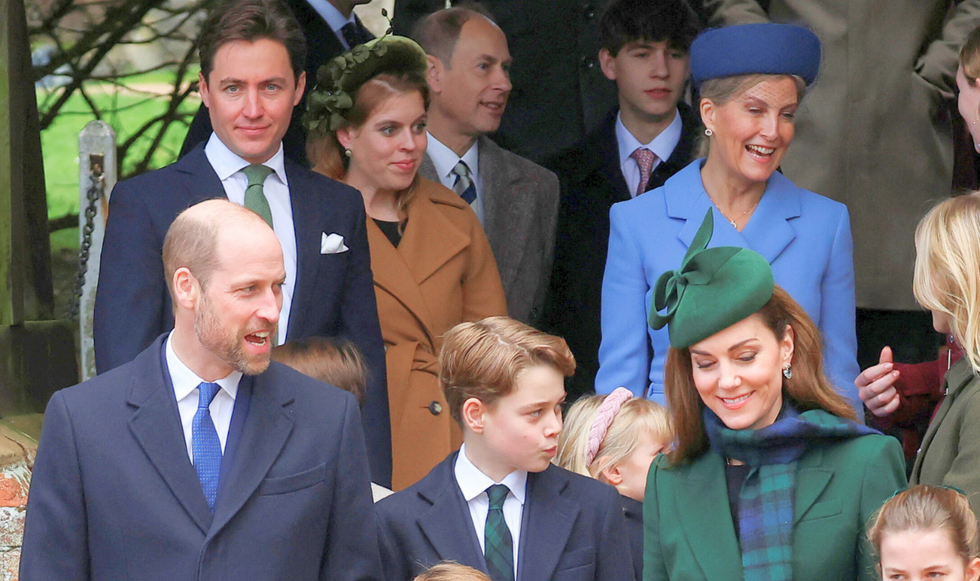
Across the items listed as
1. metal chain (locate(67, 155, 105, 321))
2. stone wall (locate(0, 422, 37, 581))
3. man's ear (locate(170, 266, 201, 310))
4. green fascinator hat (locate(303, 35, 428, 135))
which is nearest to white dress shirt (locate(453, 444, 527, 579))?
man's ear (locate(170, 266, 201, 310))

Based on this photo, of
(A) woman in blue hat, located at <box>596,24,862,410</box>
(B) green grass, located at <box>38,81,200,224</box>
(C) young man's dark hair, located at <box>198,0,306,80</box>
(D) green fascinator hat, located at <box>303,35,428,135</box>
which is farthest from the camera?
(B) green grass, located at <box>38,81,200,224</box>

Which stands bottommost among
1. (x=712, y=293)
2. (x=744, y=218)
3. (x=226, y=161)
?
(x=712, y=293)

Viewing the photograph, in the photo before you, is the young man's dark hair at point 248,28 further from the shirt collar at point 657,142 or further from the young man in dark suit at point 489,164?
the shirt collar at point 657,142

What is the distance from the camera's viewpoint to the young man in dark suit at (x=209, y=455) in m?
2.82

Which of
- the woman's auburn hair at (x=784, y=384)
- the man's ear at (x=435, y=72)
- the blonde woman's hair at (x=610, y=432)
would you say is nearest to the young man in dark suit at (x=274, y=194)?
the blonde woman's hair at (x=610, y=432)

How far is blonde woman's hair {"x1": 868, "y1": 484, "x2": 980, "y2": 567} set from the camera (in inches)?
110

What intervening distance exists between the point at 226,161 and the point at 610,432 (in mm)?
1323

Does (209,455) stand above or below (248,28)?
below

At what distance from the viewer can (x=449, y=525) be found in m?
3.28

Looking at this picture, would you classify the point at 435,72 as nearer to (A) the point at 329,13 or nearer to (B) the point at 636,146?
(A) the point at 329,13

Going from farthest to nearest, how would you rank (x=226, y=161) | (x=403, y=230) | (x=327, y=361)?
(x=403, y=230), (x=226, y=161), (x=327, y=361)

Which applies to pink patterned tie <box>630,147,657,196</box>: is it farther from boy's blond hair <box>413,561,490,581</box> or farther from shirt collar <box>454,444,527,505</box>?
boy's blond hair <box>413,561,490,581</box>

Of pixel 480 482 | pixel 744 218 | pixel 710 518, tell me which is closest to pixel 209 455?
pixel 480 482

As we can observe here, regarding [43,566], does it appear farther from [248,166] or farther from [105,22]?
[105,22]
